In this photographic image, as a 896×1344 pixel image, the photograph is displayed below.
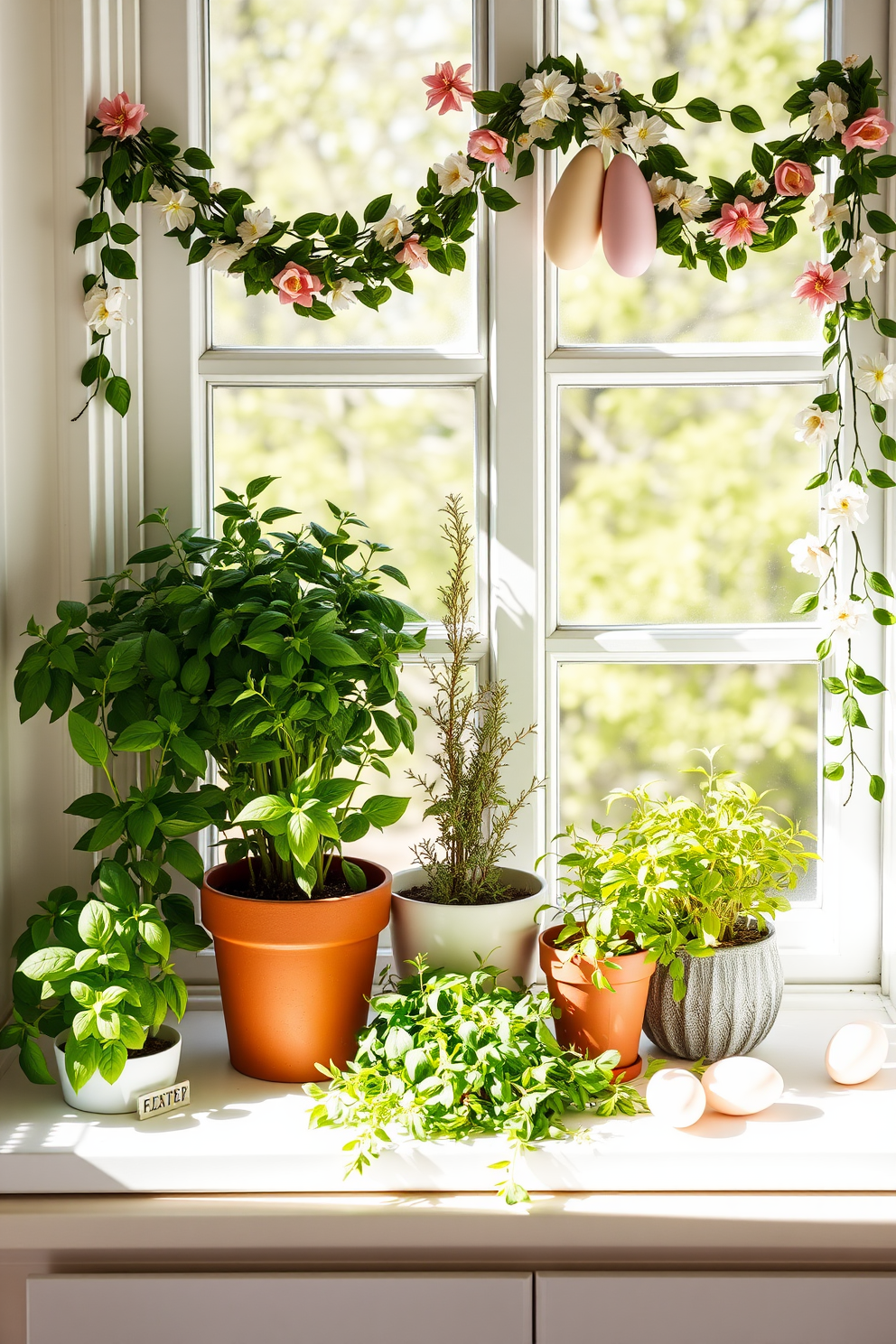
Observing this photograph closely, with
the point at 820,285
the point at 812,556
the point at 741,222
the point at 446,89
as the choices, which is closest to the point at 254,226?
the point at 446,89

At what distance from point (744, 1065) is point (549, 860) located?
43cm

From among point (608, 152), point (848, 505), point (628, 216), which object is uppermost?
point (608, 152)

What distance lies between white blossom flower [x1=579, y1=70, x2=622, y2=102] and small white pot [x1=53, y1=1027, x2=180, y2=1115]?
1.27 metres

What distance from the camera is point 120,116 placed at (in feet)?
4.45

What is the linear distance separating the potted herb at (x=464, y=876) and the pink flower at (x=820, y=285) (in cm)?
54

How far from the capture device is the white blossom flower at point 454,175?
1.38 m

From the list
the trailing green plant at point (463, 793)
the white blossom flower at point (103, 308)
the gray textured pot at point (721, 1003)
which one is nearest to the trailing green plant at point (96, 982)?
the trailing green plant at point (463, 793)

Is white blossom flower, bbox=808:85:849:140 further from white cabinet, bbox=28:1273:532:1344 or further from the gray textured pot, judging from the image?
white cabinet, bbox=28:1273:532:1344

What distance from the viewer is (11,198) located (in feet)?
4.21

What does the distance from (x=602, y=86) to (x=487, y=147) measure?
0.53ft

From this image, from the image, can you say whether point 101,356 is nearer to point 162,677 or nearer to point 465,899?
point 162,677

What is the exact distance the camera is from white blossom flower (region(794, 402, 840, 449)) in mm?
1400

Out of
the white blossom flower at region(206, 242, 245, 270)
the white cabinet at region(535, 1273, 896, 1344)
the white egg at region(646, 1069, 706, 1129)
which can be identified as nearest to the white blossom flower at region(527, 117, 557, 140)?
the white blossom flower at region(206, 242, 245, 270)

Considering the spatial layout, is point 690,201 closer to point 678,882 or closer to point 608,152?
point 608,152
